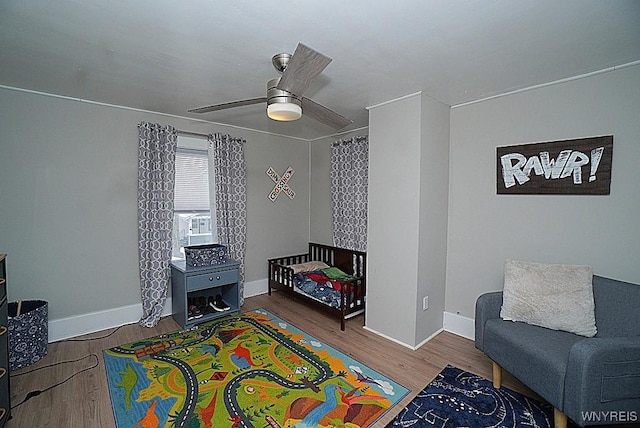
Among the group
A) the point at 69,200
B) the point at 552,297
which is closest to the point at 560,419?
the point at 552,297

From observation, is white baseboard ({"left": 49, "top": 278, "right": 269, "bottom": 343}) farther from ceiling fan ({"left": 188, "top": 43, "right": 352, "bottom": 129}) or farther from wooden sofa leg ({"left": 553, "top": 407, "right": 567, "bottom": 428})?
wooden sofa leg ({"left": 553, "top": 407, "right": 567, "bottom": 428})

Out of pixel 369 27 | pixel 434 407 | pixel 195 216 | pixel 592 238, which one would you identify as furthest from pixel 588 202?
pixel 195 216

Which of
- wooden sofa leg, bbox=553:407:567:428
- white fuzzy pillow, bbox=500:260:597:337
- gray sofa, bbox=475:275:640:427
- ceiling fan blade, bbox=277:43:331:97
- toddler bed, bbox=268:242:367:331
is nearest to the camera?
ceiling fan blade, bbox=277:43:331:97

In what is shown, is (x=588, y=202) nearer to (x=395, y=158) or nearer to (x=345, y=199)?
(x=395, y=158)

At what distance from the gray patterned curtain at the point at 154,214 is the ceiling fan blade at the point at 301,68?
2235mm

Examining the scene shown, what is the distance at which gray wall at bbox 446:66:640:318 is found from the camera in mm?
2248

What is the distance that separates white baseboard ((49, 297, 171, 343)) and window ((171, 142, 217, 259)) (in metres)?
0.77

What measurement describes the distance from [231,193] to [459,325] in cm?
312

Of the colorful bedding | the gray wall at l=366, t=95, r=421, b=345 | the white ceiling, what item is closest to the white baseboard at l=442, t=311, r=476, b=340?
the gray wall at l=366, t=95, r=421, b=345

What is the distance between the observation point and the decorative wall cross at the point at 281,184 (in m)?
4.54

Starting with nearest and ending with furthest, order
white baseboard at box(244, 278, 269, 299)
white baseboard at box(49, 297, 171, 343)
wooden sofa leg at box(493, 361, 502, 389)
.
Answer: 1. wooden sofa leg at box(493, 361, 502, 389)
2. white baseboard at box(49, 297, 171, 343)
3. white baseboard at box(244, 278, 269, 299)

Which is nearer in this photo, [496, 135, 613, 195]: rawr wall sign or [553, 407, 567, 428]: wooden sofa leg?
[553, 407, 567, 428]: wooden sofa leg

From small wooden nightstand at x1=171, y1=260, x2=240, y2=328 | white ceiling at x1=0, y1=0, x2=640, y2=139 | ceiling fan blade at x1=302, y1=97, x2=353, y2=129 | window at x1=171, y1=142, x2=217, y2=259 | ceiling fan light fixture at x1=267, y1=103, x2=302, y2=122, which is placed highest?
white ceiling at x1=0, y1=0, x2=640, y2=139

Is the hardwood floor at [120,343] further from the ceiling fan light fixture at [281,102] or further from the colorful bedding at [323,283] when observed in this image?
the ceiling fan light fixture at [281,102]
